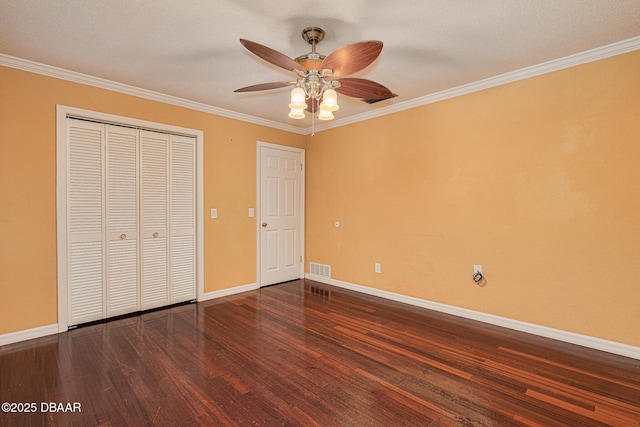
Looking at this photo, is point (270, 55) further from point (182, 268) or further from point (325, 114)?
point (182, 268)

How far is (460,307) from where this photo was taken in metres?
3.33

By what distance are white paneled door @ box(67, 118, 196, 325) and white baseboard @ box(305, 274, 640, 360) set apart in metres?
2.47

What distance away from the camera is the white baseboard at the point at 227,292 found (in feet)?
12.8

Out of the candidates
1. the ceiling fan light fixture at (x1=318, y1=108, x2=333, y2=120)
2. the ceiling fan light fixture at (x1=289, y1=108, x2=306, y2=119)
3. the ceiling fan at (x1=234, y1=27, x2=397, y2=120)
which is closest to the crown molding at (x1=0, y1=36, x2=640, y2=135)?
the ceiling fan at (x1=234, y1=27, x2=397, y2=120)

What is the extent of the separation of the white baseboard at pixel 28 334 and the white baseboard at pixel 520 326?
11.0 feet

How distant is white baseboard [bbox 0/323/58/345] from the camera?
2.65 meters

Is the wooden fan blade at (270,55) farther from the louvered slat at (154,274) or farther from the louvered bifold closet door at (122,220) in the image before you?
the louvered slat at (154,274)

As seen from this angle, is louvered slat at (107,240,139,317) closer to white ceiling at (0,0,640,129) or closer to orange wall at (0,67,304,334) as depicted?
orange wall at (0,67,304,334)

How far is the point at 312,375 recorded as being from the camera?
2199 millimetres

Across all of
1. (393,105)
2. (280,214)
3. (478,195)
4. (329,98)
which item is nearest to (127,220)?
(280,214)

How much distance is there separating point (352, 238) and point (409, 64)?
238 centimetres

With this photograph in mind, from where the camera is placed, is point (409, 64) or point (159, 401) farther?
point (409, 64)

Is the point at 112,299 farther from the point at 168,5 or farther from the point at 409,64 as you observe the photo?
the point at 409,64

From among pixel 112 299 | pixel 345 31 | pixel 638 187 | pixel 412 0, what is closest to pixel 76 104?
pixel 112 299
